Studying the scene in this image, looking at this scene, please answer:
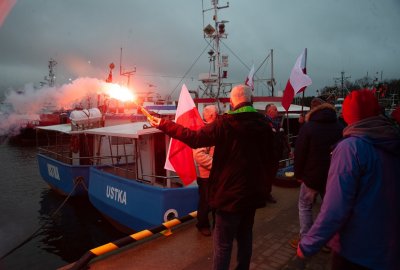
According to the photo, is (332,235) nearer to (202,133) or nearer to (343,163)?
(343,163)

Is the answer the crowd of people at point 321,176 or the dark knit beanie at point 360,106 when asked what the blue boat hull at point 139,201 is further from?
the dark knit beanie at point 360,106

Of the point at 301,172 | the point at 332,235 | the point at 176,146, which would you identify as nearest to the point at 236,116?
the point at 332,235

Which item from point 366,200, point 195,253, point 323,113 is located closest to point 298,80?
point 323,113

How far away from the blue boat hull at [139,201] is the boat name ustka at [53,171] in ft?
Answer: 17.7

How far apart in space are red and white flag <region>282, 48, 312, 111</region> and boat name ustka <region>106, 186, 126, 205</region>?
529 centimetres

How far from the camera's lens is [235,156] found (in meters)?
2.79

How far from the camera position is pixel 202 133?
9.20ft

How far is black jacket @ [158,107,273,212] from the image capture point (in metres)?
2.78

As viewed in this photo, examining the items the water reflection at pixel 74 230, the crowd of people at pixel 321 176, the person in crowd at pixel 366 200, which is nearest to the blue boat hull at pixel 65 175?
the water reflection at pixel 74 230

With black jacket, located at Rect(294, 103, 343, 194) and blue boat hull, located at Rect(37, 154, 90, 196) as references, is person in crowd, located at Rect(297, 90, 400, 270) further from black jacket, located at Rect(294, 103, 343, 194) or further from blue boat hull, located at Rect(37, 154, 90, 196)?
blue boat hull, located at Rect(37, 154, 90, 196)

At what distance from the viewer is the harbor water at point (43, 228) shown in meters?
8.88

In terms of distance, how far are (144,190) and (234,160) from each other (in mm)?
4807

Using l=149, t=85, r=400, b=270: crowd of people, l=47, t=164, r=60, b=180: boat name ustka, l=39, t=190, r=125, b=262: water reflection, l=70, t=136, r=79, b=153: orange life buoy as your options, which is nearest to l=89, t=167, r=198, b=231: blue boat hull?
l=39, t=190, r=125, b=262: water reflection

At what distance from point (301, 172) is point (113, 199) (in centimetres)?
597
